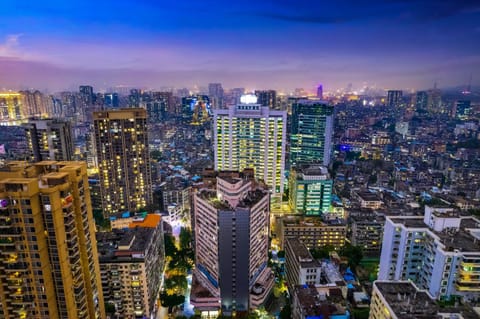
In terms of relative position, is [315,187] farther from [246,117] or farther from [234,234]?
[234,234]

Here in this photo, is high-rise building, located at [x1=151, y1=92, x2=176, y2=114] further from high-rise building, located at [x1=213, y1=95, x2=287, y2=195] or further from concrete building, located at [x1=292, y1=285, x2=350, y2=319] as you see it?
concrete building, located at [x1=292, y1=285, x2=350, y2=319]

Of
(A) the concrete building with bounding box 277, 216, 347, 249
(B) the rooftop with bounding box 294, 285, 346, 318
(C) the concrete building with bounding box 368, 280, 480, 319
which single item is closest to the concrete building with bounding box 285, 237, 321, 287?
(B) the rooftop with bounding box 294, 285, 346, 318

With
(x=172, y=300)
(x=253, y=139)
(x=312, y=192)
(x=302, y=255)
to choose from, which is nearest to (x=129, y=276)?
(x=172, y=300)

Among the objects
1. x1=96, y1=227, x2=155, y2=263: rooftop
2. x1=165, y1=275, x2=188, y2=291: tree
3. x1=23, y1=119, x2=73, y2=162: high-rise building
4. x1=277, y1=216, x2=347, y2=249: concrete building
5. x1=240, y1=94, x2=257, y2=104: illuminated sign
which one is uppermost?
x1=240, y1=94, x2=257, y2=104: illuminated sign

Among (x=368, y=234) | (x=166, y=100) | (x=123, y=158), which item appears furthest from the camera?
(x=166, y=100)

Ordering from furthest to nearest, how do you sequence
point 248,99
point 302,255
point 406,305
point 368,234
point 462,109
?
point 462,109, point 248,99, point 368,234, point 302,255, point 406,305

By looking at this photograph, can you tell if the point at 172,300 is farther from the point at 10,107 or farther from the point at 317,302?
the point at 10,107

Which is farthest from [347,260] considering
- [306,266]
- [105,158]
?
[105,158]
